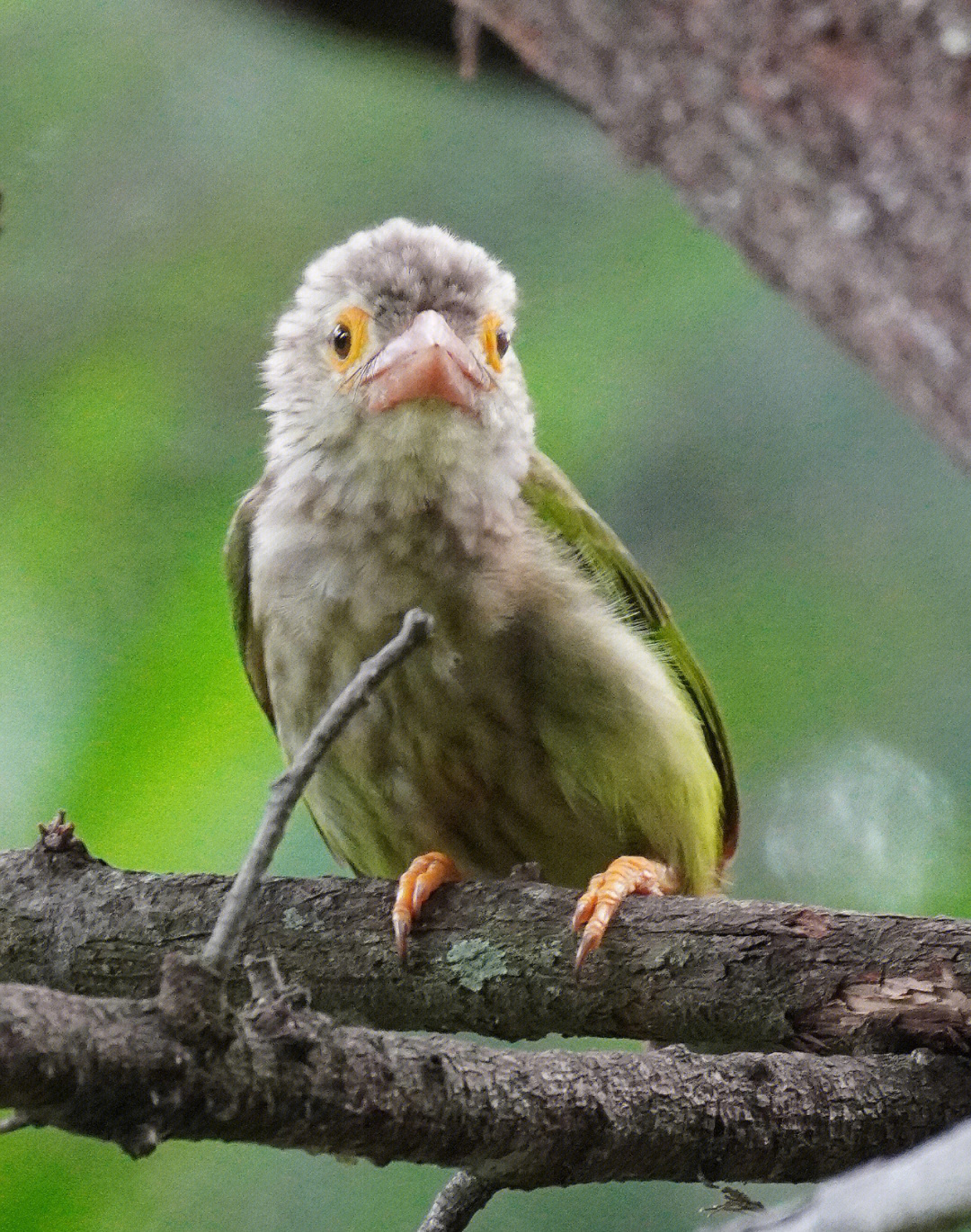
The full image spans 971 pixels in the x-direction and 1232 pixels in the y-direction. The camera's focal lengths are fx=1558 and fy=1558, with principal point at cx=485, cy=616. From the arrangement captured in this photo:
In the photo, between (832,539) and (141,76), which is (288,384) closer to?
(832,539)

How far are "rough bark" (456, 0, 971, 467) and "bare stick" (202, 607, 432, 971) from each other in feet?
1.57

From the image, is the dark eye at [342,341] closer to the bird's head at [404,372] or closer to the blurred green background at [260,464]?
the bird's head at [404,372]

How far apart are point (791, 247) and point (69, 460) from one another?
7.31 feet

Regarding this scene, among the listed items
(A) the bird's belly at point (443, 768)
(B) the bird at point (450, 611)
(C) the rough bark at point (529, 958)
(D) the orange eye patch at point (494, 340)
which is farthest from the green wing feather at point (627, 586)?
(C) the rough bark at point (529, 958)

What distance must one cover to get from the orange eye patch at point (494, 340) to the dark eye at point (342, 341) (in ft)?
0.66

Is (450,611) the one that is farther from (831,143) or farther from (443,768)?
(831,143)

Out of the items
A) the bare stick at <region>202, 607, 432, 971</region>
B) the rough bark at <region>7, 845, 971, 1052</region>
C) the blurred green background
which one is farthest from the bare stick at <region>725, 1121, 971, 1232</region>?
the blurred green background

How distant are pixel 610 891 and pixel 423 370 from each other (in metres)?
0.74

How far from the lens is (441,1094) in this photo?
1.50 metres

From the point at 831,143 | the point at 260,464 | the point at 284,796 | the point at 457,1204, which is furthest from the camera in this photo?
the point at 260,464

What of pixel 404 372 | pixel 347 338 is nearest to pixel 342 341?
pixel 347 338

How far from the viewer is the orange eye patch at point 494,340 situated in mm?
2357

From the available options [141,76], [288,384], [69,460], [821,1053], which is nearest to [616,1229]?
[821,1053]

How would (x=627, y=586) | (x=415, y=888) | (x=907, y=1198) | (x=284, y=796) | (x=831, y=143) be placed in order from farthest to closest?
(x=627, y=586), (x=415, y=888), (x=831, y=143), (x=284, y=796), (x=907, y=1198)
